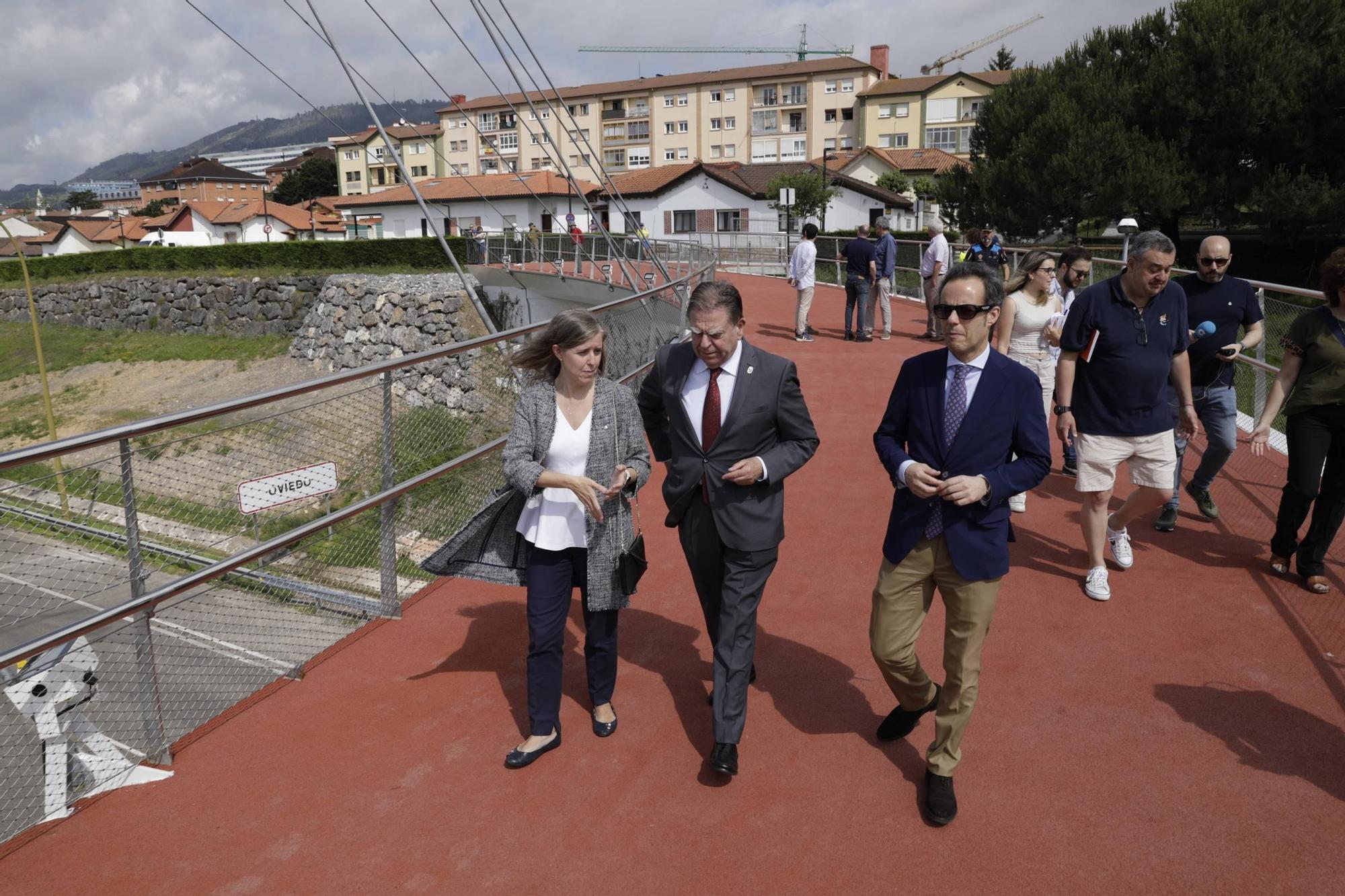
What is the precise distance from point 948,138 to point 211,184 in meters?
100

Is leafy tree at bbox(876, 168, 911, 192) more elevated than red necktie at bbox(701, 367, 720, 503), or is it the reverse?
leafy tree at bbox(876, 168, 911, 192)

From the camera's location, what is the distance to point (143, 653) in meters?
3.60

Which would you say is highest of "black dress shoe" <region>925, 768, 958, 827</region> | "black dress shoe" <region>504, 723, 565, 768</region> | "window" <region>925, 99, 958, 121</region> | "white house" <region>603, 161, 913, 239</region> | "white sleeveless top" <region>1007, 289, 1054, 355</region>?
"window" <region>925, 99, 958, 121</region>

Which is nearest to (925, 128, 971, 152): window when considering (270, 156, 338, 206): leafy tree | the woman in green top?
(270, 156, 338, 206): leafy tree

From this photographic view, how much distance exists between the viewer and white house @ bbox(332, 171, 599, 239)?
58000 millimetres

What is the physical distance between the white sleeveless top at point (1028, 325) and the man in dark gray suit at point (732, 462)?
3.63 meters

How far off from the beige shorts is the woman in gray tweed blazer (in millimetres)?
2712

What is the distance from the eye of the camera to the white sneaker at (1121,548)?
18.0ft

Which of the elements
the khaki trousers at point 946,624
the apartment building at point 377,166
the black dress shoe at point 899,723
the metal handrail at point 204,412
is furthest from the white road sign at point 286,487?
the apartment building at point 377,166

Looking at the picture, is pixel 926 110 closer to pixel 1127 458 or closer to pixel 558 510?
pixel 1127 458

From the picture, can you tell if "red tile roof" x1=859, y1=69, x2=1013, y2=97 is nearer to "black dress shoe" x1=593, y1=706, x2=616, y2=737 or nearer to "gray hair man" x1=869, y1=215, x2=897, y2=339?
"gray hair man" x1=869, y1=215, x2=897, y2=339

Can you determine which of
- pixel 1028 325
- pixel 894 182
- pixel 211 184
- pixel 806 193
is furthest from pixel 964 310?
pixel 211 184

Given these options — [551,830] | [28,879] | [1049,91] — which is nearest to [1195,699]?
[551,830]

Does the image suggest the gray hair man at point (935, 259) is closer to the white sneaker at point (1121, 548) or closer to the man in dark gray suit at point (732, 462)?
the white sneaker at point (1121, 548)
